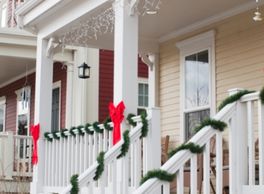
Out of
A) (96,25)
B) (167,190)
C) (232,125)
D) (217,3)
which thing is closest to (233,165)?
(232,125)

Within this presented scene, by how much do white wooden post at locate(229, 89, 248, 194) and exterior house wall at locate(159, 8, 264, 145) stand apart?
350 centimetres

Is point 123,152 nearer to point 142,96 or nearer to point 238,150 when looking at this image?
point 238,150

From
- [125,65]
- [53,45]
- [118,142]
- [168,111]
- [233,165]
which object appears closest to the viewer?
[233,165]

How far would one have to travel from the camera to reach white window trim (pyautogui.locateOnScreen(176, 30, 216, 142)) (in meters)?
9.93

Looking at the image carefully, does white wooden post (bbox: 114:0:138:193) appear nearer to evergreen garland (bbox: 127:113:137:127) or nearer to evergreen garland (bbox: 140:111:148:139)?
evergreen garland (bbox: 127:113:137:127)

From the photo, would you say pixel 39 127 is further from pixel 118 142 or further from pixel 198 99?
pixel 118 142

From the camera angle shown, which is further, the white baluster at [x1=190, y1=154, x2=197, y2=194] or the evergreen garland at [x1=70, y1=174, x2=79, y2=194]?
the evergreen garland at [x1=70, y1=174, x2=79, y2=194]

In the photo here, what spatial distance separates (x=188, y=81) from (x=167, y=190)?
19.0ft

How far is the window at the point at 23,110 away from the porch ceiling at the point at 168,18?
5.99 meters

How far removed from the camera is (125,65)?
7691 mm

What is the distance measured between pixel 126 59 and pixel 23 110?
10348 mm

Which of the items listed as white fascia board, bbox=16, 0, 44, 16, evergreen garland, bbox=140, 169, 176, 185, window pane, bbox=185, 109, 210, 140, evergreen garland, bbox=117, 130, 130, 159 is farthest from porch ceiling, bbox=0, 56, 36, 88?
evergreen garland, bbox=140, 169, 176, 185

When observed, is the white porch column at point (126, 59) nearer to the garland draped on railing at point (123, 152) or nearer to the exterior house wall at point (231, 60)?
the garland draped on railing at point (123, 152)

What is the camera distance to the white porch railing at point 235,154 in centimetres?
516
